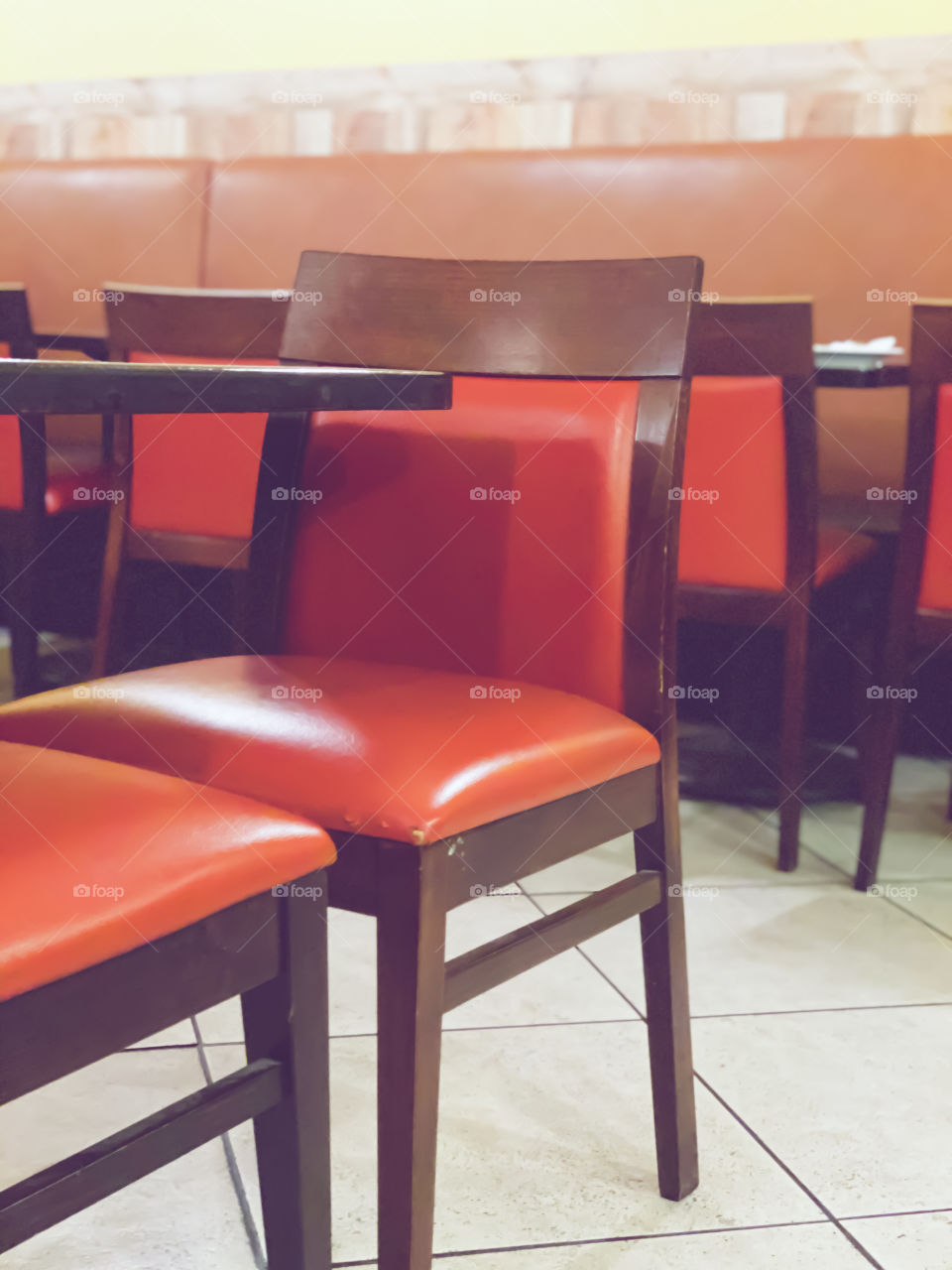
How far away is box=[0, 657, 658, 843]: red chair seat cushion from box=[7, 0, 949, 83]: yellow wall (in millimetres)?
2824

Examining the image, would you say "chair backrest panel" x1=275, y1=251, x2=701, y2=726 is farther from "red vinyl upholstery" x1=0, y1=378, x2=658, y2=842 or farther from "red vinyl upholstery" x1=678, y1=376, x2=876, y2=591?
"red vinyl upholstery" x1=678, y1=376, x2=876, y2=591

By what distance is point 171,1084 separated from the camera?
1.41 metres

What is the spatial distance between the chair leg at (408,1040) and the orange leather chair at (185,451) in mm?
1294

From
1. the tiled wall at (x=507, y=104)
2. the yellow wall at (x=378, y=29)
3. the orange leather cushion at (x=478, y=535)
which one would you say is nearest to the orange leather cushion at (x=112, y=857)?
the orange leather cushion at (x=478, y=535)

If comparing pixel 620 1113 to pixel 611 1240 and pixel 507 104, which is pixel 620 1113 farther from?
pixel 507 104

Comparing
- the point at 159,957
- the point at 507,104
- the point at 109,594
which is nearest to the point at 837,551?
the point at 109,594

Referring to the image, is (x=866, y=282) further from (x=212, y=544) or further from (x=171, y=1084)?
(x=171, y=1084)

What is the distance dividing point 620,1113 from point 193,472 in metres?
1.44

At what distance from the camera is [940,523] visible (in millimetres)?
2008

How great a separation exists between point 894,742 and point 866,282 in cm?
151

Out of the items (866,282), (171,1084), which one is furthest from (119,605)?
(866,282)

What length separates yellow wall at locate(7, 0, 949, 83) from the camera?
3.37 meters

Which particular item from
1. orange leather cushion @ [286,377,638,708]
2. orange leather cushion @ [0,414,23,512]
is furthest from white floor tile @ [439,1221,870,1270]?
orange leather cushion @ [0,414,23,512]

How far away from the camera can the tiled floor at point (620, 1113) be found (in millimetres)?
1164
